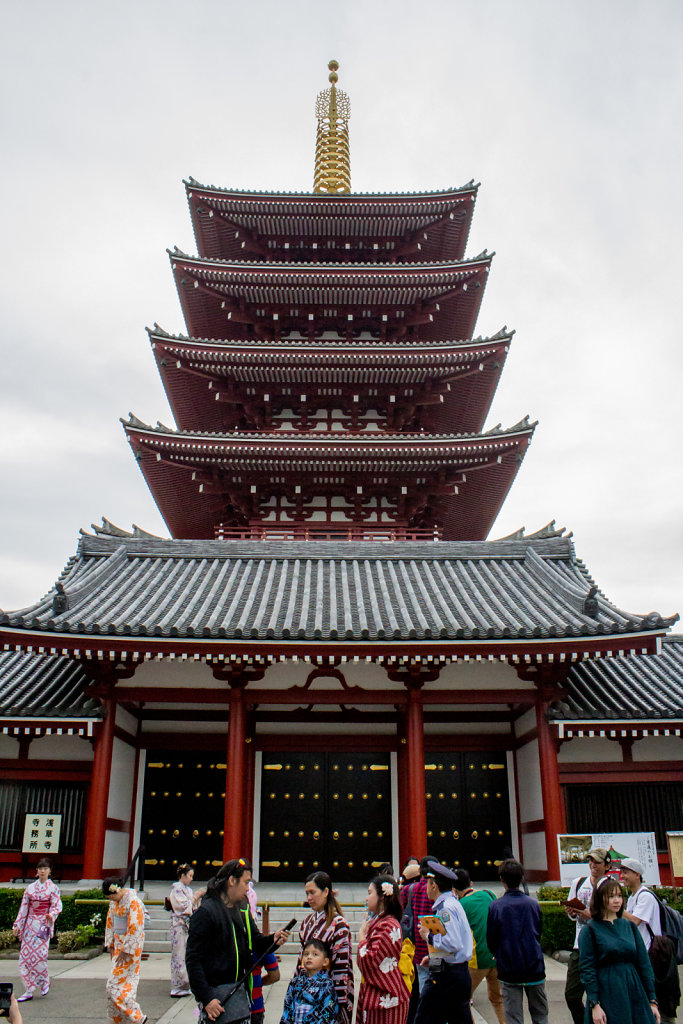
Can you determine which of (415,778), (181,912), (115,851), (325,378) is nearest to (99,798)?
(115,851)

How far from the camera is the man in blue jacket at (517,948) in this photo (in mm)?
6109

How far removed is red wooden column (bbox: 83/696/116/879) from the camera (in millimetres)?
12758

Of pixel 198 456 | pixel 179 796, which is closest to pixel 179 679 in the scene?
pixel 179 796

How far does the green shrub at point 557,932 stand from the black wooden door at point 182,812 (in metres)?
6.50

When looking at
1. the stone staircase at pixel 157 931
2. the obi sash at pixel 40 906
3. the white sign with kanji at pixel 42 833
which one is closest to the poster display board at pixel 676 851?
the stone staircase at pixel 157 931

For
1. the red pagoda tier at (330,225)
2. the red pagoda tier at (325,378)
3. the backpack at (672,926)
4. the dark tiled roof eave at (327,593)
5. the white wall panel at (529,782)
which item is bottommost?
the backpack at (672,926)

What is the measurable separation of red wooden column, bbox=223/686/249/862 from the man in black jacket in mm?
8199

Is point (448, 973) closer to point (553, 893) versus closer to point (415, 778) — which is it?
point (553, 893)

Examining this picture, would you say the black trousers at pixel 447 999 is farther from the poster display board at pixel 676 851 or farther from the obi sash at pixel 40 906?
the poster display board at pixel 676 851

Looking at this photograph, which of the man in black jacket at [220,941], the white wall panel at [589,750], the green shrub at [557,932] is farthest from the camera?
the white wall panel at [589,750]

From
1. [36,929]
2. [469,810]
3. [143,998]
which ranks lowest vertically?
[143,998]

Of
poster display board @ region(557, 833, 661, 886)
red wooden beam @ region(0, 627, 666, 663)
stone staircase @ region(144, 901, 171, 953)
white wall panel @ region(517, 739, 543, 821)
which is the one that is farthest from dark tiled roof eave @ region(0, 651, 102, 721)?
poster display board @ region(557, 833, 661, 886)

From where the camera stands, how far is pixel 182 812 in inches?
588

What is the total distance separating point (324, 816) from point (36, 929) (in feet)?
22.4
